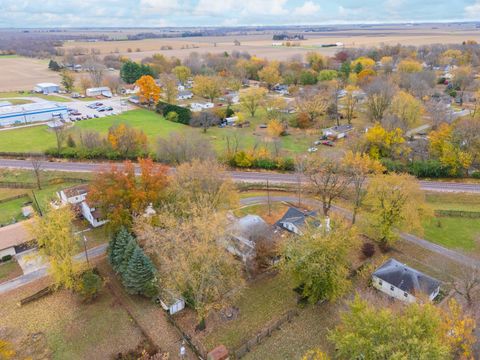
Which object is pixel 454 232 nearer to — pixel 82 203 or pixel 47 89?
pixel 82 203

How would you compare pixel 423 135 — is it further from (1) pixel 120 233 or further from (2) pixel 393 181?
(1) pixel 120 233

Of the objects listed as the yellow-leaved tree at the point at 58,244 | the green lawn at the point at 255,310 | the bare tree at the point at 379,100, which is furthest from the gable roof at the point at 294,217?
the bare tree at the point at 379,100

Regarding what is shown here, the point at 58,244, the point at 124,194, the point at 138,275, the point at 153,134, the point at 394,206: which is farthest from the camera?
the point at 153,134

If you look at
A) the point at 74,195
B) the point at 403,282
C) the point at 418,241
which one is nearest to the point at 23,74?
the point at 74,195

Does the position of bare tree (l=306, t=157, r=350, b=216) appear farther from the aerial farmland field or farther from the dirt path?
the aerial farmland field

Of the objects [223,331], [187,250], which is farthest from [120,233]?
[223,331]

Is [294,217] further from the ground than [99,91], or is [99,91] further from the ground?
[99,91]

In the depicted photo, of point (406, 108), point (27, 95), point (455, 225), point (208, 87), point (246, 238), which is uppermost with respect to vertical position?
point (406, 108)
